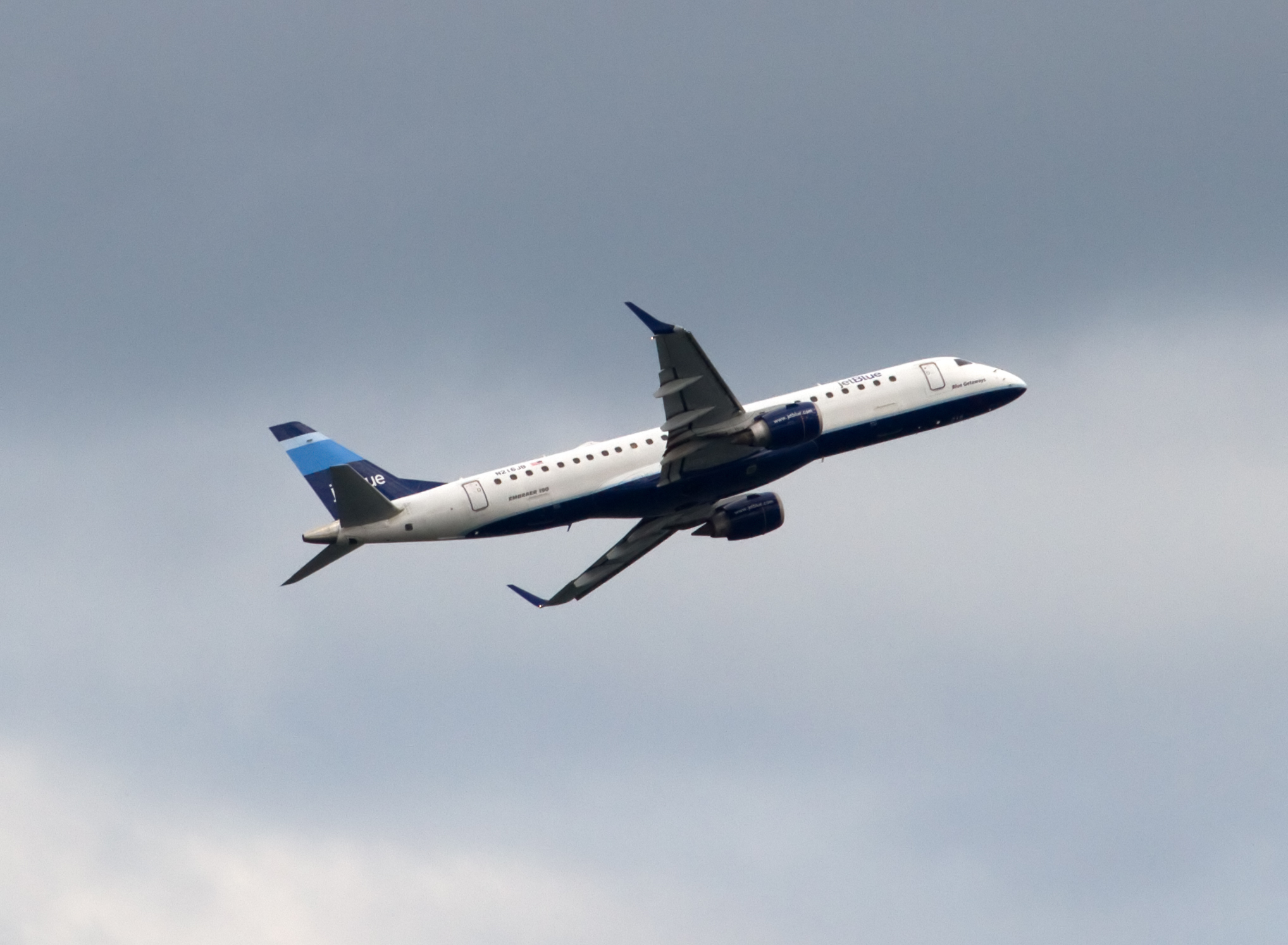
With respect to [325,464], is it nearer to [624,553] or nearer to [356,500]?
[356,500]

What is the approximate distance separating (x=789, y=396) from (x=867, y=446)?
5.43 m

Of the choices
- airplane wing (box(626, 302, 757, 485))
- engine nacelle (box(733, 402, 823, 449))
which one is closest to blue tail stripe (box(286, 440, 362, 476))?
airplane wing (box(626, 302, 757, 485))

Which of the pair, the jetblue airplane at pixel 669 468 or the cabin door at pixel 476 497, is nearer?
the jetblue airplane at pixel 669 468

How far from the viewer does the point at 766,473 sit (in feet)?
269

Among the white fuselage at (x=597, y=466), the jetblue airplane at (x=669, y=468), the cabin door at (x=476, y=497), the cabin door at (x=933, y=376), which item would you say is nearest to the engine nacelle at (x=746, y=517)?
the jetblue airplane at (x=669, y=468)

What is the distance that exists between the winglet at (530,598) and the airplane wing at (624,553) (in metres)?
0.09

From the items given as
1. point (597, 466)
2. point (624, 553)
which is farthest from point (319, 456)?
point (624, 553)

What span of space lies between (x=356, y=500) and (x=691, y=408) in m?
15.2

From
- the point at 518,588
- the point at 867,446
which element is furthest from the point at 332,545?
the point at 867,446

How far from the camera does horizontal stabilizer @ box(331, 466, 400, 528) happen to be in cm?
7525

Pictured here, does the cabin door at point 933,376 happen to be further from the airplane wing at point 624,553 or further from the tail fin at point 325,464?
the tail fin at point 325,464

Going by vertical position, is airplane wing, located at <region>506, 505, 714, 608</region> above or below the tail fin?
below

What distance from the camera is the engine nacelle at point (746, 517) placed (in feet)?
284

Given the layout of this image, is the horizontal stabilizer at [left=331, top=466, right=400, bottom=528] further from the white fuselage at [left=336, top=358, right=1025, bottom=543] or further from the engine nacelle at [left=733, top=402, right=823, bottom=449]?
the engine nacelle at [left=733, top=402, right=823, bottom=449]
